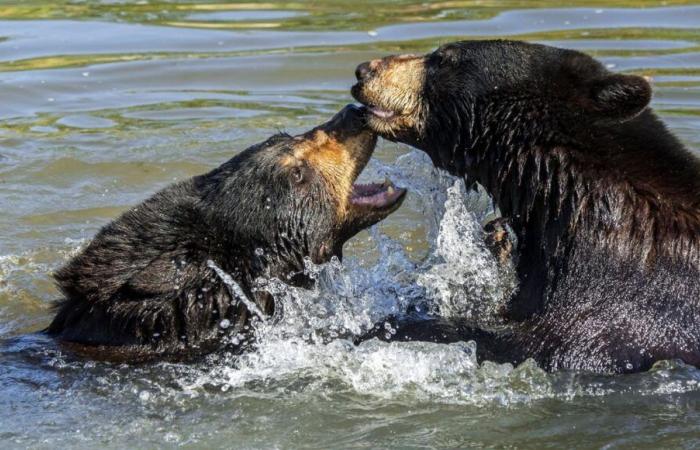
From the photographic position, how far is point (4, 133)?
40.1 ft

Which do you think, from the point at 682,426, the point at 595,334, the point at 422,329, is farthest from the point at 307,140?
the point at 682,426

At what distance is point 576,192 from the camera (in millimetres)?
6840

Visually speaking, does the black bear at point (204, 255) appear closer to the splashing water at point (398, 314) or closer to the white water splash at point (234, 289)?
the white water splash at point (234, 289)

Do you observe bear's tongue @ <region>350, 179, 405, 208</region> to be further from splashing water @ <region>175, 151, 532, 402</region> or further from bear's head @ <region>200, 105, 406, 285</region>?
splashing water @ <region>175, 151, 532, 402</region>

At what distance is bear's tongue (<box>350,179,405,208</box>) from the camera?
7.54 metres

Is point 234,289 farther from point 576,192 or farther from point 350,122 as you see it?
point 576,192

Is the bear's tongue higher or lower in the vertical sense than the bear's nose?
lower

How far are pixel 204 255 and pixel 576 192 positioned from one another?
201 cm

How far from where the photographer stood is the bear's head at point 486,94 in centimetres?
691

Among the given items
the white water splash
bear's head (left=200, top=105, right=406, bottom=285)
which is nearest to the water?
the white water splash

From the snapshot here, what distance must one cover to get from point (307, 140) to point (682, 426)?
2.62m

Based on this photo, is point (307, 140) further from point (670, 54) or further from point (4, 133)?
point (670, 54)

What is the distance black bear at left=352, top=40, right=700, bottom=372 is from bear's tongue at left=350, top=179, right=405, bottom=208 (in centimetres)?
38

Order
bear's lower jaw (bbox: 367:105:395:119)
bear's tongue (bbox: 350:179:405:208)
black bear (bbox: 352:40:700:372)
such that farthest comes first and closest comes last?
bear's tongue (bbox: 350:179:405:208) < bear's lower jaw (bbox: 367:105:395:119) < black bear (bbox: 352:40:700:372)
